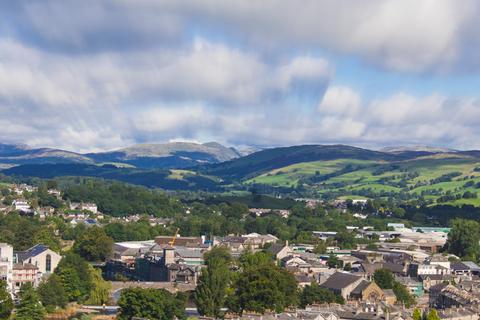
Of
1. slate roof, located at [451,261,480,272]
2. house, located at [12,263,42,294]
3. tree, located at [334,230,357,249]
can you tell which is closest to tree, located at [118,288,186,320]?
house, located at [12,263,42,294]

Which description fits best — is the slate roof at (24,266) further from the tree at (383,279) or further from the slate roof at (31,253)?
the tree at (383,279)

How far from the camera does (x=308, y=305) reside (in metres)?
71.7

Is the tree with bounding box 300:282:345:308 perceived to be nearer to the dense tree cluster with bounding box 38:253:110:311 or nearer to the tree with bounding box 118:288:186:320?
the tree with bounding box 118:288:186:320

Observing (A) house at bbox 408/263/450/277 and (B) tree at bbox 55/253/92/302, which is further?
(A) house at bbox 408/263/450/277

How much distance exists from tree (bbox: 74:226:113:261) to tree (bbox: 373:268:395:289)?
40.5m

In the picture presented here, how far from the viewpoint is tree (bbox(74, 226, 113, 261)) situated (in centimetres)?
11044

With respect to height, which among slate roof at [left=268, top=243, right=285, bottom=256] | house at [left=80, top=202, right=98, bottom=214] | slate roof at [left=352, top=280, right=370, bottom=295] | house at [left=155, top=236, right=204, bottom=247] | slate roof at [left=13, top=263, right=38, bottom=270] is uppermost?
house at [left=80, top=202, right=98, bottom=214]

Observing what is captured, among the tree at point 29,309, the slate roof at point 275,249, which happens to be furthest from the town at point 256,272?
the tree at point 29,309

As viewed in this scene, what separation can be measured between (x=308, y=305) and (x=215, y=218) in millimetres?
93351

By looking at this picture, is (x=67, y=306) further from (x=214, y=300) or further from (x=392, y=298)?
(x=392, y=298)

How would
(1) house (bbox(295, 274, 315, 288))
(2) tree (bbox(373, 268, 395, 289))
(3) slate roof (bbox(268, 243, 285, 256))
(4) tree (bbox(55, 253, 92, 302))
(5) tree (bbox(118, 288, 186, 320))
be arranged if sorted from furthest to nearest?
(3) slate roof (bbox(268, 243, 285, 256)) < (1) house (bbox(295, 274, 315, 288)) < (2) tree (bbox(373, 268, 395, 289)) < (4) tree (bbox(55, 253, 92, 302)) < (5) tree (bbox(118, 288, 186, 320))

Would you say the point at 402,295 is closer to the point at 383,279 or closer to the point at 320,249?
the point at 383,279

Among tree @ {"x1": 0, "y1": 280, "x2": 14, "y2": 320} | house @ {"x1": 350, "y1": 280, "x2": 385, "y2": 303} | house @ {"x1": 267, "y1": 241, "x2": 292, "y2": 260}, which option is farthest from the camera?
house @ {"x1": 267, "y1": 241, "x2": 292, "y2": 260}

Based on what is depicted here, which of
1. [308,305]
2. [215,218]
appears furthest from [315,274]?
[215,218]
